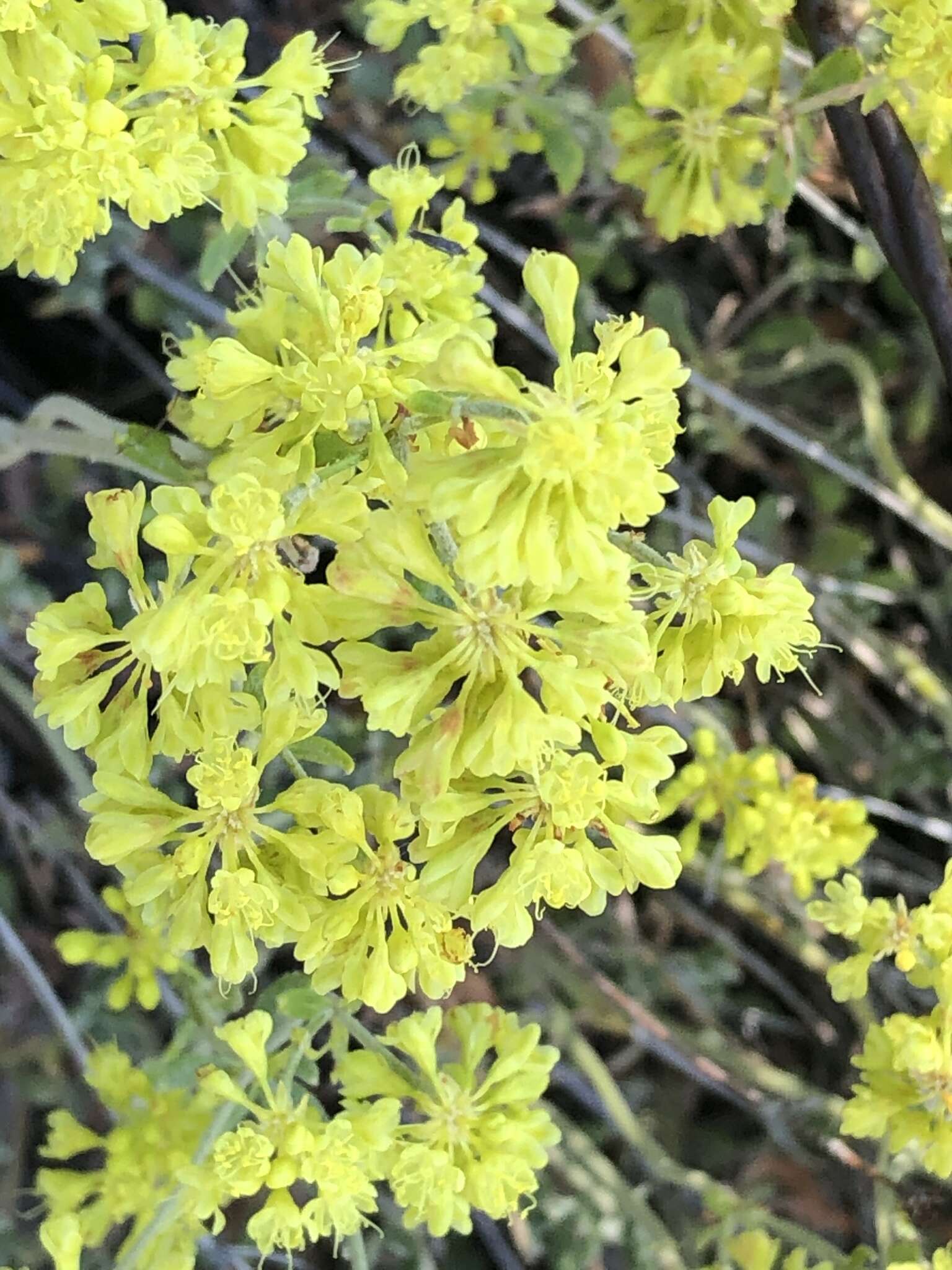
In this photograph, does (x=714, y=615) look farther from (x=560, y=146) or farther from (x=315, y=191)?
(x=560, y=146)

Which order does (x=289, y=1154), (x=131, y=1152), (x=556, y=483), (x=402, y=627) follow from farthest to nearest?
(x=131, y=1152)
(x=289, y=1154)
(x=402, y=627)
(x=556, y=483)

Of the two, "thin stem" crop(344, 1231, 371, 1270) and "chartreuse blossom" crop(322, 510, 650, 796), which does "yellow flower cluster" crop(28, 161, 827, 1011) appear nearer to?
"chartreuse blossom" crop(322, 510, 650, 796)

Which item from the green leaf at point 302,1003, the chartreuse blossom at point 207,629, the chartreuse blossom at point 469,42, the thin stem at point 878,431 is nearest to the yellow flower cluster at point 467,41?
the chartreuse blossom at point 469,42

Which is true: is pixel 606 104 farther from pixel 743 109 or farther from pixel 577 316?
pixel 577 316

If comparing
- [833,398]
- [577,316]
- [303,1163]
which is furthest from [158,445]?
[833,398]

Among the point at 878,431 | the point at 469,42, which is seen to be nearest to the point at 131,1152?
the point at 469,42

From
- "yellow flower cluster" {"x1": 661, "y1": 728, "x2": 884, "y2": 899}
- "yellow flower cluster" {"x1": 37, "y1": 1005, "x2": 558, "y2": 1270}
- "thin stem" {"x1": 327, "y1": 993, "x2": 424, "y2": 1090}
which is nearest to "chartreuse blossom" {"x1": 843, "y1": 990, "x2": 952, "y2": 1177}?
"yellow flower cluster" {"x1": 661, "y1": 728, "x2": 884, "y2": 899}

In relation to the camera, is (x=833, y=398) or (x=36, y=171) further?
(x=833, y=398)
